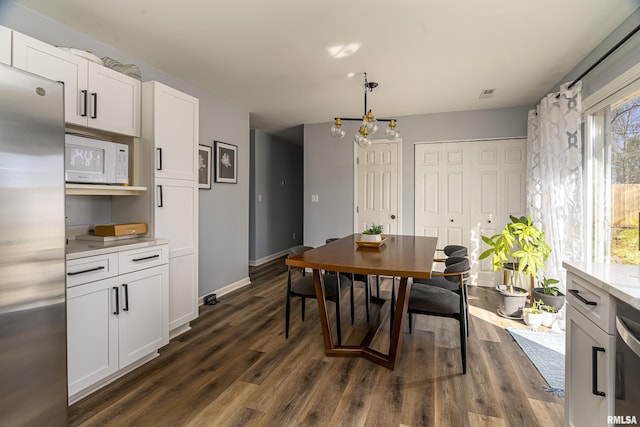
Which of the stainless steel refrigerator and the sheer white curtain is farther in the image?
the sheer white curtain

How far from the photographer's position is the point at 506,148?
172 inches

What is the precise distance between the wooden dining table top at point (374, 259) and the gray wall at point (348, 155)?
6.83ft

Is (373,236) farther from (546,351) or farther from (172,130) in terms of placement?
(172,130)

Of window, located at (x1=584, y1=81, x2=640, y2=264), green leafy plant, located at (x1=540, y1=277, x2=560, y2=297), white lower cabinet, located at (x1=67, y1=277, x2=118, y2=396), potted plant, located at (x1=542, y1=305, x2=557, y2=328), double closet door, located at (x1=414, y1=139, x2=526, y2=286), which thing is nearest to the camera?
white lower cabinet, located at (x1=67, y1=277, x2=118, y2=396)

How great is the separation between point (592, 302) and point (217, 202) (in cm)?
372

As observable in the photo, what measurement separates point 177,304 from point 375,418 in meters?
1.92

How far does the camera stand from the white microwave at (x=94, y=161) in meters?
2.06

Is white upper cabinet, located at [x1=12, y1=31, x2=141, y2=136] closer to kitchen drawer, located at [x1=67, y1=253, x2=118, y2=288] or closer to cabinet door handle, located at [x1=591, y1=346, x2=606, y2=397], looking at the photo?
kitchen drawer, located at [x1=67, y1=253, x2=118, y2=288]

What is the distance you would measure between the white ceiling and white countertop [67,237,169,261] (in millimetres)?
1604

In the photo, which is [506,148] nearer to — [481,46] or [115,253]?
[481,46]

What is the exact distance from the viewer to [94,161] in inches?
87.0

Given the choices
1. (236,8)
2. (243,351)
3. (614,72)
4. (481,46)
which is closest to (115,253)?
(243,351)

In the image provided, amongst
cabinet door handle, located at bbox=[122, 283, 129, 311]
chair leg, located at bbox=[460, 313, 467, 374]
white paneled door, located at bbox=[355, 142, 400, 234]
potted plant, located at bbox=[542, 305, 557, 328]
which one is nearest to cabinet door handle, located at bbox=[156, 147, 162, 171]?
cabinet door handle, located at bbox=[122, 283, 129, 311]

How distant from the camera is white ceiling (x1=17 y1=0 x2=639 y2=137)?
2.11m
